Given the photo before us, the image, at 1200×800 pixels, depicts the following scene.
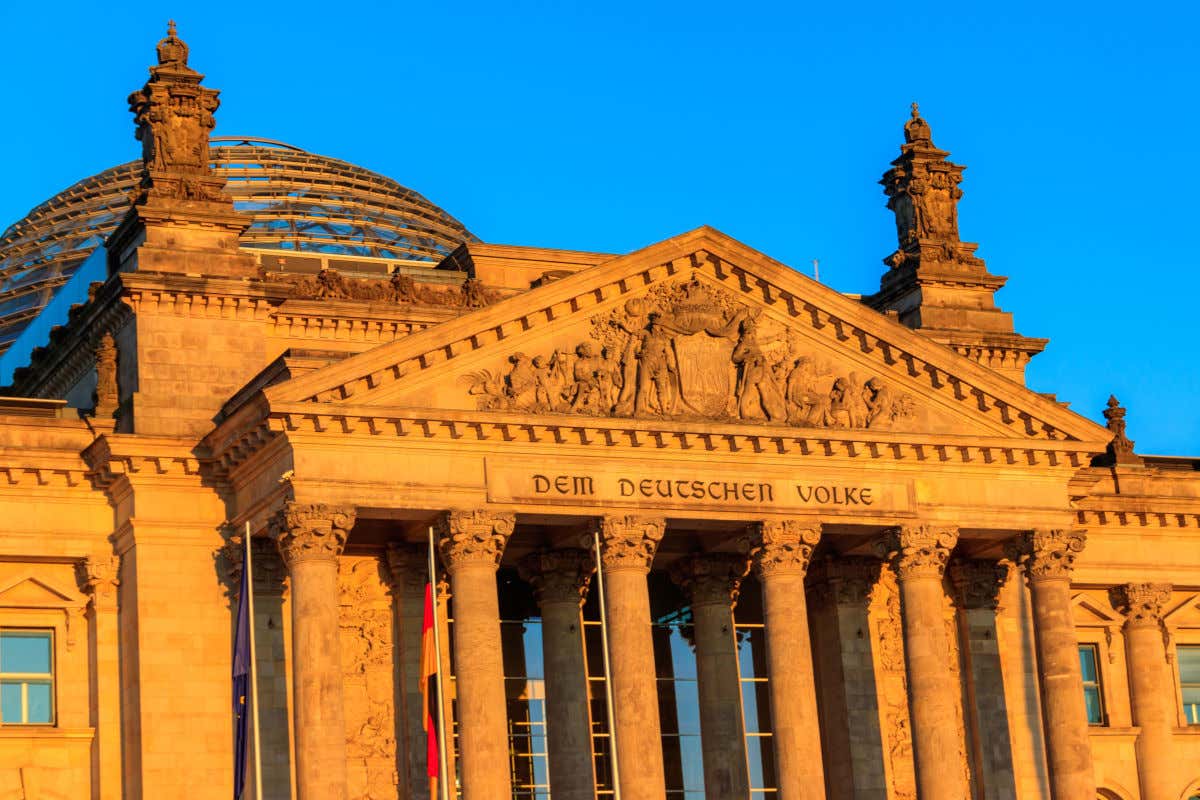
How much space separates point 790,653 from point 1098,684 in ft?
45.2

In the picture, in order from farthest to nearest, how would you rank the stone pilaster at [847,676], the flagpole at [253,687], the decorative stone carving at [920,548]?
the stone pilaster at [847,676] → the decorative stone carving at [920,548] → the flagpole at [253,687]

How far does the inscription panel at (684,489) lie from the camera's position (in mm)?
52812

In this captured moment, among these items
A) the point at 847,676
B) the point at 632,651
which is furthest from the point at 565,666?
the point at 847,676

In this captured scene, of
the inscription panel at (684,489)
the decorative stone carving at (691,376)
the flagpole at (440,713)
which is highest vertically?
the decorative stone carving at (691,376)

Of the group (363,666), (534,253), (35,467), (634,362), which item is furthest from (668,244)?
(35,467)

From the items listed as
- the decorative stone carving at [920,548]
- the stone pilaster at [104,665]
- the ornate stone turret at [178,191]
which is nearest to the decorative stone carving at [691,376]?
the decorative stone carving at [920,548]

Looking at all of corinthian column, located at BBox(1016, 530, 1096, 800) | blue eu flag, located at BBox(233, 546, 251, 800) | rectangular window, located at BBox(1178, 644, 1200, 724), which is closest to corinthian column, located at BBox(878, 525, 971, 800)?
corinthian column, located at BBox(1016, 530, 1096, 800)

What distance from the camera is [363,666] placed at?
53719mm

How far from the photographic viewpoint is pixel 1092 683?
64.2 m

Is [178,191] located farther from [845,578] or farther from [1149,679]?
[1149,679]

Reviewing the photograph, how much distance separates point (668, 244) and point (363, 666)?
11809 mm

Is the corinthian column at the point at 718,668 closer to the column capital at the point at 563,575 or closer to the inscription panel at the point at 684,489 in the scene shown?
the column capital at the point at 563,575

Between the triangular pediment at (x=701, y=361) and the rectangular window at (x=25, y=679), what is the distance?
31.1ft

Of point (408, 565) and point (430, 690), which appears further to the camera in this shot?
point (408, 565)
